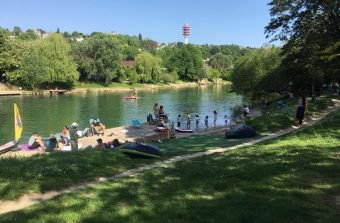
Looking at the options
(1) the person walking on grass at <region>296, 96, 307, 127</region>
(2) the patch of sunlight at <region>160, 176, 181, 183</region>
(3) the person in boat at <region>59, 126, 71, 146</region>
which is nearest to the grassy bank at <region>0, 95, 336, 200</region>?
(2) the patch of sunlight at <region>160, 176, 181, 183</region>

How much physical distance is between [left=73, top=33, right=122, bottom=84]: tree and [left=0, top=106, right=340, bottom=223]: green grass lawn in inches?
3612

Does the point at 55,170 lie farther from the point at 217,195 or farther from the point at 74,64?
the point at 74,64

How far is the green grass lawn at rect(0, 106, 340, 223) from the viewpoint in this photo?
7.05 meters

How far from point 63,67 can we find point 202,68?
227ft

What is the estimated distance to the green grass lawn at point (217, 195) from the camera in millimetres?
7047

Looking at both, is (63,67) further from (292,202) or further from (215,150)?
(292,202)

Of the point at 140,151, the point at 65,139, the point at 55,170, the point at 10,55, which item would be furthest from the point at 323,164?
the point at 10,55

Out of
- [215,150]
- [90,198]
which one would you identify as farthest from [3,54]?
[90,198]

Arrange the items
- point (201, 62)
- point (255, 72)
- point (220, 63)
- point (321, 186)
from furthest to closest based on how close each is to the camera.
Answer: point (220, 63)
point (201, 62)
point (255, 72)
point (321, 186)

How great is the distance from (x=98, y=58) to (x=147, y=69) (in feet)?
68.7

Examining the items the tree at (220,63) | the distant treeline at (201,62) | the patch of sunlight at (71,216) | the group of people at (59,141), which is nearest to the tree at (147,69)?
the distant treeline at (201,62)

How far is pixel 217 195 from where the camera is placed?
843 centimetres

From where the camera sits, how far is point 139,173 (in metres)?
11.6

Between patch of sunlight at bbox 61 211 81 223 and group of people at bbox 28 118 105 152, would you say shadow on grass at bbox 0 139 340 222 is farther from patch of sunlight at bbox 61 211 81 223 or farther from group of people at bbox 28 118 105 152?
group of people at bbox 28 118 105 152
